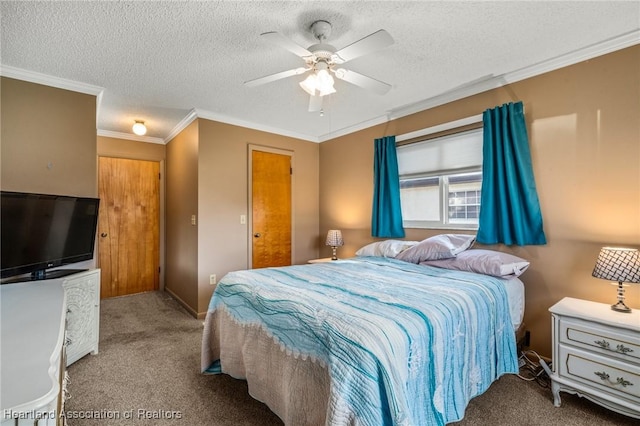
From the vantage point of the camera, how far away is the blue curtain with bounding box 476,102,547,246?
8.13 ft

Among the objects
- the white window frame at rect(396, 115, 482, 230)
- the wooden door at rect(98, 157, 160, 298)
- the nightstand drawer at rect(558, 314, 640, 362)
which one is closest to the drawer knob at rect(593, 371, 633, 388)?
the nightstand drawer at rect(558, 314, 640, 362)

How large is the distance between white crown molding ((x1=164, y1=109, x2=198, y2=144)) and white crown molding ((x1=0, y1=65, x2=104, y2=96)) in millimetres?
915

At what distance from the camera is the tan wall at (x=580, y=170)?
2068mm

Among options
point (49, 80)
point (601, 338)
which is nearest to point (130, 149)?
point (49, 80)

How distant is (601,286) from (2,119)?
4973mm

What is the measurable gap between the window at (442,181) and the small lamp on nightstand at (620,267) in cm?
110

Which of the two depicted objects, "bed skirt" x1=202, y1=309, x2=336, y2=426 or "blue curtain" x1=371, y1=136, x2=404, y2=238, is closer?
"bed skirt" x1=202, y1=309, x2=336, y2=426

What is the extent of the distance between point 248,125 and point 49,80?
1.99 metres

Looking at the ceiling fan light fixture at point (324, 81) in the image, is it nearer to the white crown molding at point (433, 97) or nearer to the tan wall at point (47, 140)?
the white crown molding at point (433, 97)

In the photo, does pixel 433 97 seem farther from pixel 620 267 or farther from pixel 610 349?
pixel 610 349

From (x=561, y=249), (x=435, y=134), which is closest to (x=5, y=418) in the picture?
(x=561, y=249)

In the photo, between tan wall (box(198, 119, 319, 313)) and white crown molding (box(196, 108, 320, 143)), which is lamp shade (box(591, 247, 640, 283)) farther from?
white crown molding (box(196, 108, 320, 143))

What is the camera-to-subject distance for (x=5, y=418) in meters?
0.67

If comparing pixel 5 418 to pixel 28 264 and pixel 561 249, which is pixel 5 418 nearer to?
pixel 28 264
